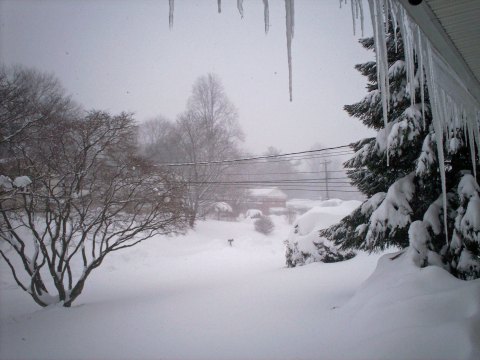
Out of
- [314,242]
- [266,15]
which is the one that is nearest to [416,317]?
[266,15]

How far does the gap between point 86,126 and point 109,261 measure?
30.0 ft

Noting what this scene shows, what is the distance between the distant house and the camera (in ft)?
109

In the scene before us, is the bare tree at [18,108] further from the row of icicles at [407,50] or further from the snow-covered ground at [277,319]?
the row of icicles at [407,50]

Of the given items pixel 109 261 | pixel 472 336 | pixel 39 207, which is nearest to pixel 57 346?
pixel 39 207

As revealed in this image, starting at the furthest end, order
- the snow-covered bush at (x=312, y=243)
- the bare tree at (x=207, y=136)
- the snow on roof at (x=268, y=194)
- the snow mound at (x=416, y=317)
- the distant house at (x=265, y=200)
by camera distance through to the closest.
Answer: the snow on roof at (x=268, y=194) < the distant house at (x=265, y=200) < the bare tree at (x=207, y=136) < the snow-covered bush at (x=312, y=243) < the snow mound at (x=416, y=317)

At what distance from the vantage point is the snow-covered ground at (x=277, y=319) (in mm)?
2781

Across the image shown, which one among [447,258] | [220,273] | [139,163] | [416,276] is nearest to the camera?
[416,276]

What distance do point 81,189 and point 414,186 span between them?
843 cm

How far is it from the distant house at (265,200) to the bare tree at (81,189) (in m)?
23.7

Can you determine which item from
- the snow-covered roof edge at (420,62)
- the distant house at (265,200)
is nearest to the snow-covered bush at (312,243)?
the snow-covered roof edge at (420,62)

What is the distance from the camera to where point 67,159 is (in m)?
6.74

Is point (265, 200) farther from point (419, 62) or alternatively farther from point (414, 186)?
point (419, 62)

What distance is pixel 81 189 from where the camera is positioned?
23.5 feet

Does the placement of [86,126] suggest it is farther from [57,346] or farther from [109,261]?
[109,261]
